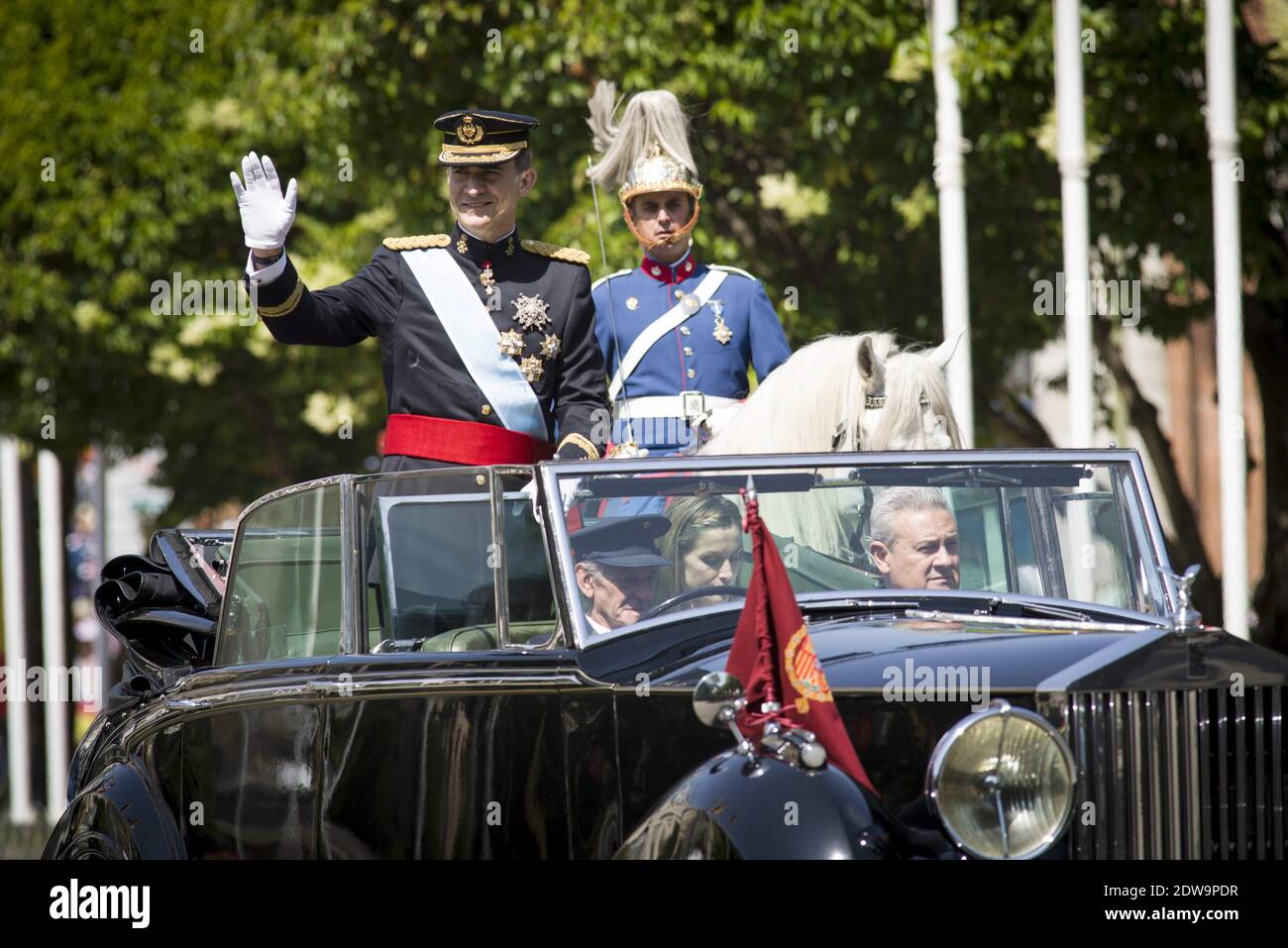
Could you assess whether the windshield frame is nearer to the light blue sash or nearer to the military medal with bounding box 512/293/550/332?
the light blue sash

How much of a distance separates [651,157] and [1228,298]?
188 inches

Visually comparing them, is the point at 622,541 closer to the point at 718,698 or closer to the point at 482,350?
the point at 718,698

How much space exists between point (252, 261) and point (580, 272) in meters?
1.08

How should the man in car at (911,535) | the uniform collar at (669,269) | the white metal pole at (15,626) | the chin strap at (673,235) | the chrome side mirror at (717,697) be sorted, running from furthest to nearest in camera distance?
the white metal pole at (15,626) < the uniform collar at (669,269) < the chin strap at (673,235) < the man in car at (911,535) < the chrome side mirror at (717,697)

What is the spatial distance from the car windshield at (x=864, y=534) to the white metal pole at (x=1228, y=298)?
5.12 meters

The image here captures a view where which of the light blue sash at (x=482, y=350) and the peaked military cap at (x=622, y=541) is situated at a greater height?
the light blue sash at (x=482, y=350)

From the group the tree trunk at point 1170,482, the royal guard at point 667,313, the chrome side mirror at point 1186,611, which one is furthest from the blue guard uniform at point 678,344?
the tree trunk at point 1170,482

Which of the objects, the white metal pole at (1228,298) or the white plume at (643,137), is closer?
the white plume at (643,137)

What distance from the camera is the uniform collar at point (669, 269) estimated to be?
6.08 meters

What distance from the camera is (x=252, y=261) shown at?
5.00 metres

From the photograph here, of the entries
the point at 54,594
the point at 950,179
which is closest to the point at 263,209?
the point at 950,179

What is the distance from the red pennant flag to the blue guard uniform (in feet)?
7.31

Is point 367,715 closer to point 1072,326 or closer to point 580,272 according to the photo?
point 580,272

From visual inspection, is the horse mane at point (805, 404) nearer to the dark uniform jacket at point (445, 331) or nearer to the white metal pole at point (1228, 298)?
the dark uniform jacket at point (445, 331)
